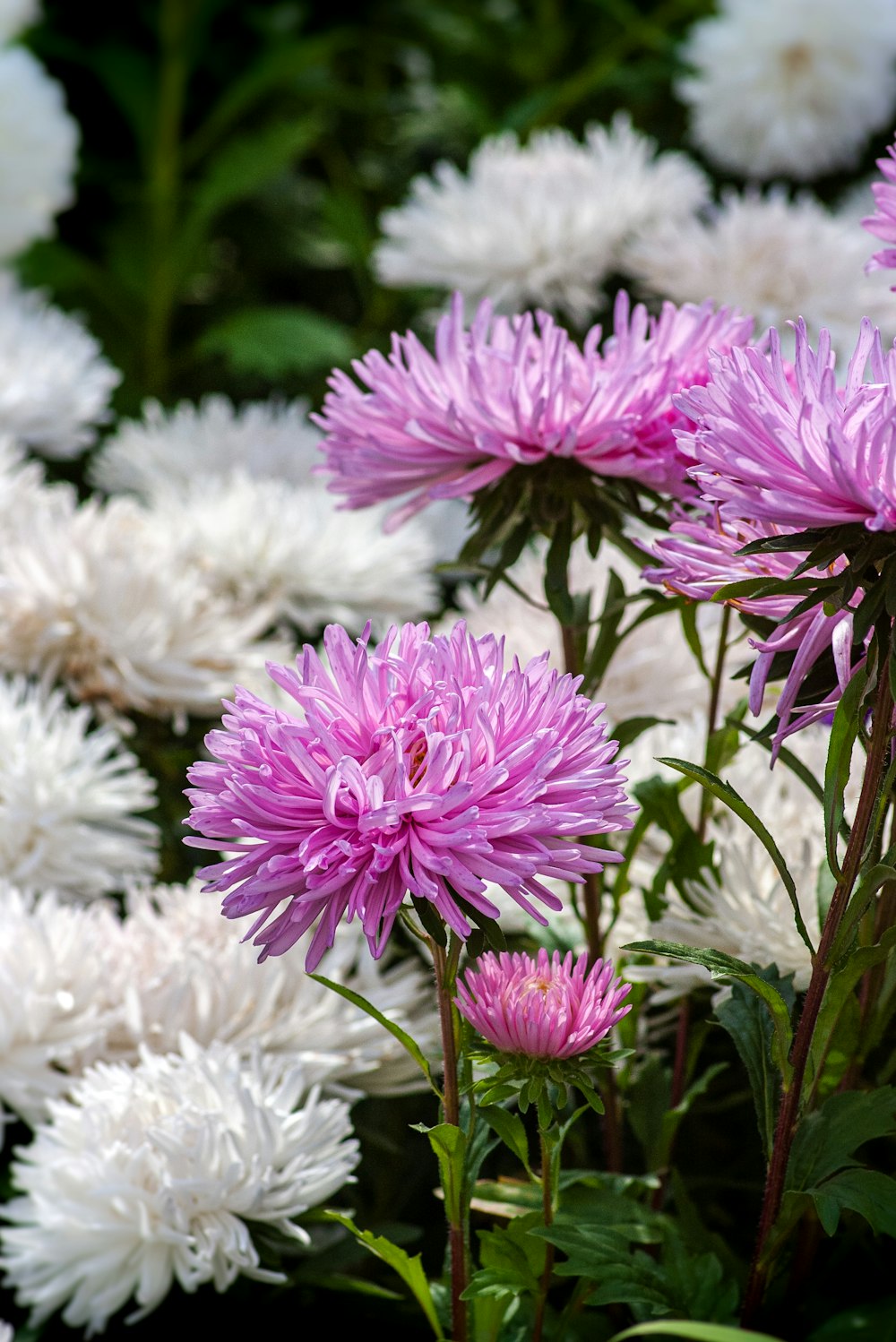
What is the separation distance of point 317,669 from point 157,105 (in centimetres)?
179

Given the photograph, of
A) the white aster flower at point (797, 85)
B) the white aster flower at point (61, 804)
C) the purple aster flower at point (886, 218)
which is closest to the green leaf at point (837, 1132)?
the purple aster flower at point (886, 218)

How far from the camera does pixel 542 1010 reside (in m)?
0.42

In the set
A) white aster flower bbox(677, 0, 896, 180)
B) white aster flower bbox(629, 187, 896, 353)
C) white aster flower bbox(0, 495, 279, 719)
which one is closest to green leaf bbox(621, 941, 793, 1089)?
white aster flower bbox(0, 495, 279, 719)

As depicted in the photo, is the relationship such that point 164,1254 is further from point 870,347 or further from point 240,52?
point 240,52

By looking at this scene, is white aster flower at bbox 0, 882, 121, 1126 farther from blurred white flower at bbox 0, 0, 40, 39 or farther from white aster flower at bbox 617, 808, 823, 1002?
blurred white flower at bbox 0, 0, 40, 39

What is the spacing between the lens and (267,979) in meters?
0.65

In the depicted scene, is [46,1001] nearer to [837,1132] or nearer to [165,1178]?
[165,1178]

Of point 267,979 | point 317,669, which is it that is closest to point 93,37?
point 267,979

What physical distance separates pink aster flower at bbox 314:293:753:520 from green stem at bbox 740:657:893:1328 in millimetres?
130

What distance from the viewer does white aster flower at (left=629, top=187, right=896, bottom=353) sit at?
0.97 metres

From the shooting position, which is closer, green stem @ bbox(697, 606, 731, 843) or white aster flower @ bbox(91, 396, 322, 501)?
green stem @ bbox(697, 606, 731, 843)

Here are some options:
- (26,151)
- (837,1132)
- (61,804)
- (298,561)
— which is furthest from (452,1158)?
Answer: (26,151)

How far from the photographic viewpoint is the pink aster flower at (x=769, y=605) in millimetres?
403

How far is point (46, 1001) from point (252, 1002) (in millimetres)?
84
